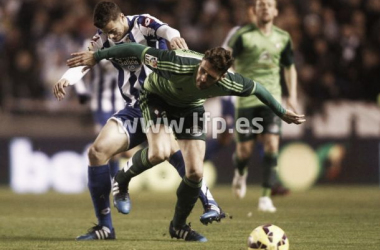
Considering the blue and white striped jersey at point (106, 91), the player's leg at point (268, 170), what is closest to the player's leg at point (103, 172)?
the player's leg at point (268, 170)

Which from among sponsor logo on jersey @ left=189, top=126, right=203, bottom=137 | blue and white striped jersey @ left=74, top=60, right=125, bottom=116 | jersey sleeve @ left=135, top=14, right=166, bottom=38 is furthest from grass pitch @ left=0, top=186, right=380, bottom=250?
jersey sleeve @ left=135, top=14, right=166, bottom=38

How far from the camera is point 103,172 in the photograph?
26.7 ft

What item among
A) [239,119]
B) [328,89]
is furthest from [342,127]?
[239,119]

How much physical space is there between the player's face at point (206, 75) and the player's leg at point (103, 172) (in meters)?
1.26

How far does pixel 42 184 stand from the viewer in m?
15.3

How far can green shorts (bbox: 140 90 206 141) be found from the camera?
7793 mm

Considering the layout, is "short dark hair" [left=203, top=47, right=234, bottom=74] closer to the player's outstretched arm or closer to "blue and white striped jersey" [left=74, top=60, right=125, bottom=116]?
the player's outstretched arm

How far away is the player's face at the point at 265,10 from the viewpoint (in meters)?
11.0

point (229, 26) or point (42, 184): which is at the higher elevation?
point (229, 26)

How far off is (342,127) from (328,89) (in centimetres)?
69

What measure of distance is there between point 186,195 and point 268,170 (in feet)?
11.5

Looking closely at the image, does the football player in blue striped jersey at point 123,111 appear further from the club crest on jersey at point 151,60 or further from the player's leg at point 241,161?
the player's leg at point 241,161

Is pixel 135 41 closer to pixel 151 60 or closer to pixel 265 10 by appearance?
pixel 151 60

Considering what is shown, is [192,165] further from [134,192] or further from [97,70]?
[134,192]
